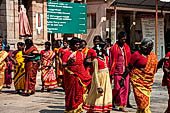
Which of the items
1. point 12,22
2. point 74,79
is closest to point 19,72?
point 74,79

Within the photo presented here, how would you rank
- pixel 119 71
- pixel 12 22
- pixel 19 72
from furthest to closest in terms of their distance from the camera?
pixel 12 22
pixel 19 72
pixel 119 71

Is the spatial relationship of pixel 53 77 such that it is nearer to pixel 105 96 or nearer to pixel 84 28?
pixel 105 96

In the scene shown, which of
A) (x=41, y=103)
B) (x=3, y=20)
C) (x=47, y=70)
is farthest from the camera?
(x=3, y=20)

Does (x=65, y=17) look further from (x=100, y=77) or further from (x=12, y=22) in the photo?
(x=100, y=77)

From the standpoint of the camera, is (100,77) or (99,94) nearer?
(99,94)

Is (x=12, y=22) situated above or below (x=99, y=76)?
above

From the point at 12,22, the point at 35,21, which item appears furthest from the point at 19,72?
the point at 35,21

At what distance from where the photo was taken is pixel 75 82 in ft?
22.8

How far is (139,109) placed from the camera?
258 inches

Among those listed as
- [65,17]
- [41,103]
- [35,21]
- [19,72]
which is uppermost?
[65,17]

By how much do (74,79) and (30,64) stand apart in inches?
170

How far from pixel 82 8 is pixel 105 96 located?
14.5 meters

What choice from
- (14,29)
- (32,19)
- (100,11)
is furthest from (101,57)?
(100,11)

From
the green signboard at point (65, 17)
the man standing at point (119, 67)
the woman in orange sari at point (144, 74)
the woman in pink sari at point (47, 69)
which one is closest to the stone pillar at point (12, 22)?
the green signboard at point (65, 17)
